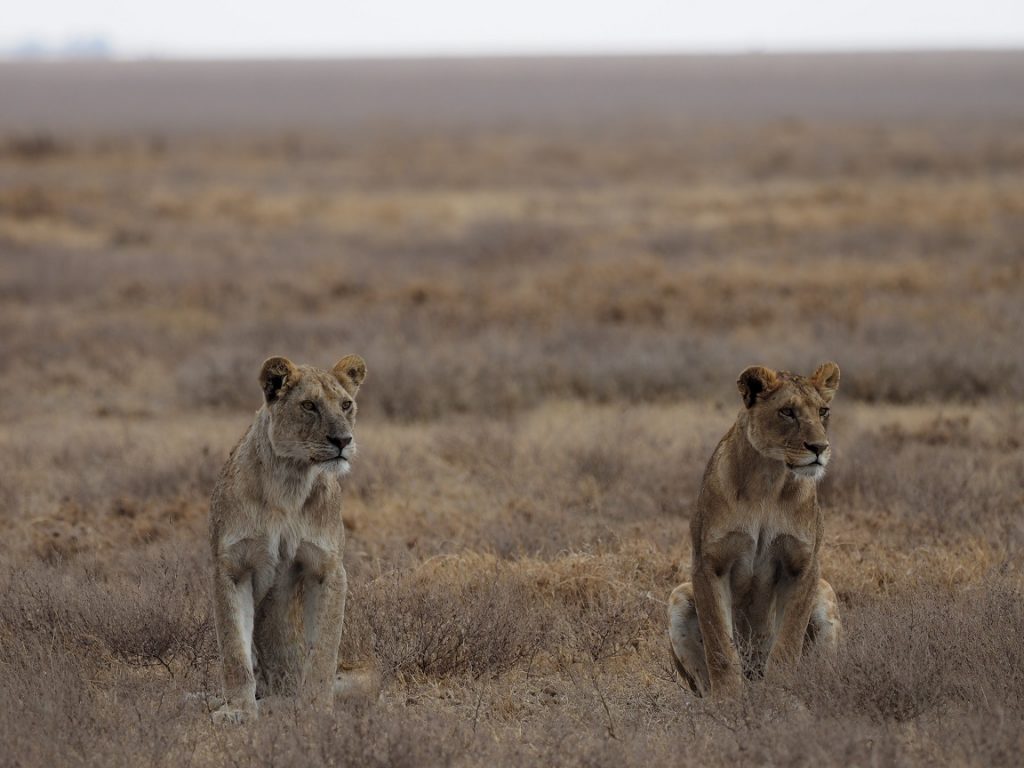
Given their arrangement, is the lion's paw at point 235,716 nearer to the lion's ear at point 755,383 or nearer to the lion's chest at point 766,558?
the lion's chest at point 766,558

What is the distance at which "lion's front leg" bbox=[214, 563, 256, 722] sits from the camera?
5.92 metres

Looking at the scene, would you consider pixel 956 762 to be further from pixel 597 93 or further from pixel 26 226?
pixel 597 93

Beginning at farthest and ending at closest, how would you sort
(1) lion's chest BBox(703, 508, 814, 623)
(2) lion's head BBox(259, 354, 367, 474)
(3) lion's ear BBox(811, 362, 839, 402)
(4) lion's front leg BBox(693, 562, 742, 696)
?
(3) lion's ear BBox(811, 362, 839, 402) < (1) lion's chest BBox(703, 508, 814, 623) < (4) lion's front leg BBox(693, 562, 742, 696) < (2) lion's head BBox(259, 354, 367, 474)

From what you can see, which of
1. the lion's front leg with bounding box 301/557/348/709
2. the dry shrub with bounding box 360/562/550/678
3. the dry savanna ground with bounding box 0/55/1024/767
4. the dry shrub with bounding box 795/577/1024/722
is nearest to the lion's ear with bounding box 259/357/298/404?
the lion's front leg with bounding box 301/557/348/709

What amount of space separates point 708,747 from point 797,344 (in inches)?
418

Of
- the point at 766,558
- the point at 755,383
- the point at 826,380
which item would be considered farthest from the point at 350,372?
the point at 826,380

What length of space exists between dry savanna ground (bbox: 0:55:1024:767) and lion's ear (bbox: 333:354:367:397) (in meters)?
1.16

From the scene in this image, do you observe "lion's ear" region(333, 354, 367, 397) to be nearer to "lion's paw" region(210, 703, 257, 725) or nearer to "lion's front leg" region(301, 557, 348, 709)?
"lion's front leg" region(301, 557, 348, 709)

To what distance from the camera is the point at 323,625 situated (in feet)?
19.6

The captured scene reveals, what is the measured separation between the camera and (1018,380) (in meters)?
13.7

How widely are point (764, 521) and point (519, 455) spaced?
525 centimetres

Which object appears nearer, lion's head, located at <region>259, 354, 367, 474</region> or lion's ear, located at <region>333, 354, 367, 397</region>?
lion's head, located at <region>259, 354, 367, 474</region>

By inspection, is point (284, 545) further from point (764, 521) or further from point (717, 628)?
point (764, 521)

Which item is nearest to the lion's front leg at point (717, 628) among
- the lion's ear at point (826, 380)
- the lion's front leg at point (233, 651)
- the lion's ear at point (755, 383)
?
the lion's ear at point (755, 383)
